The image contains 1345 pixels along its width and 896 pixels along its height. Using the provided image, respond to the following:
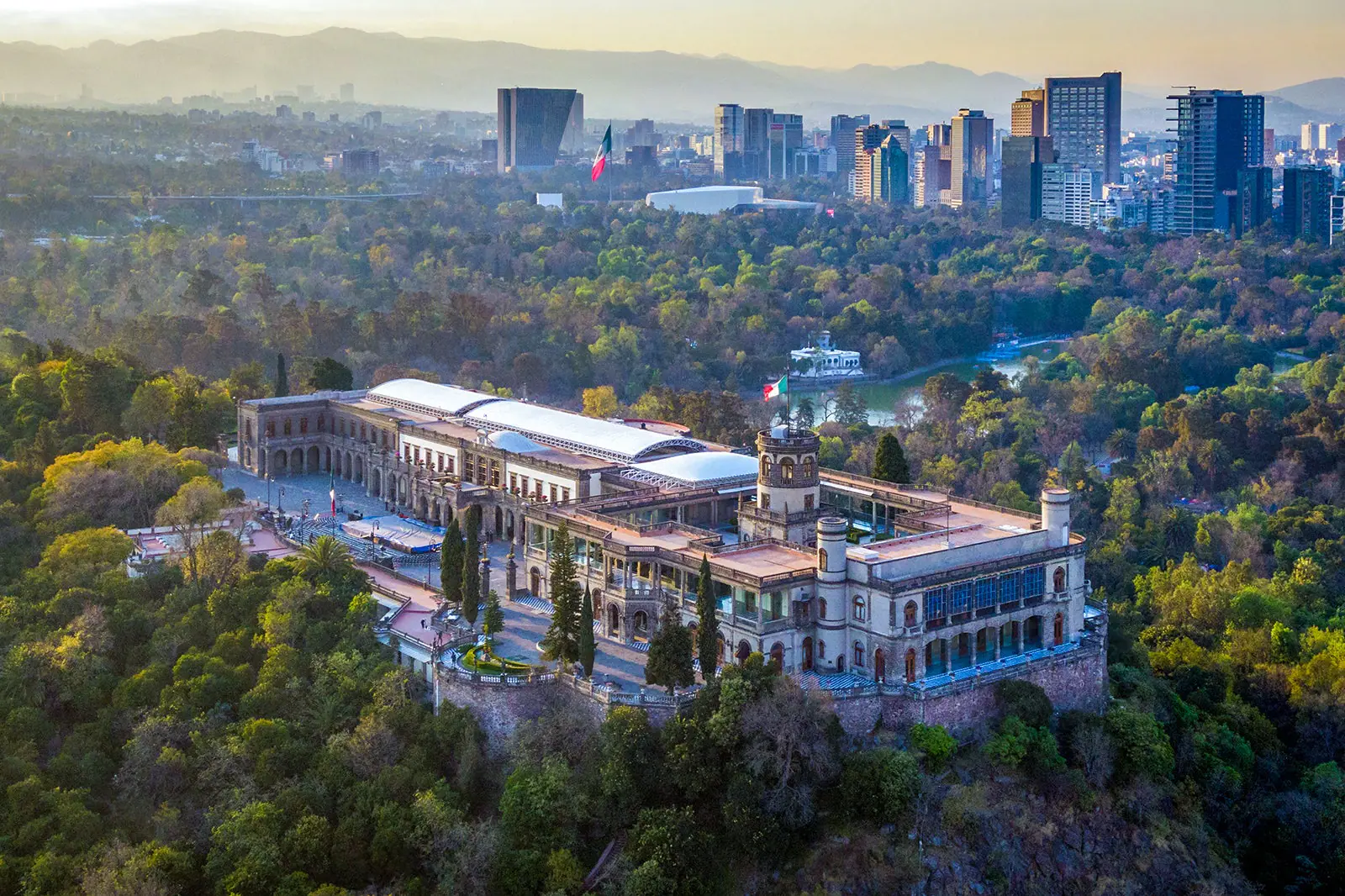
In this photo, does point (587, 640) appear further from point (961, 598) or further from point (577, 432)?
point (577, 432)

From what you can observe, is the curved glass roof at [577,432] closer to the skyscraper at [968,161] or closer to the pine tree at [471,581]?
the pine tree at [471,581]

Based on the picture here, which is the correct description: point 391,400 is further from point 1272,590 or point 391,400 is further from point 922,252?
point 922,252

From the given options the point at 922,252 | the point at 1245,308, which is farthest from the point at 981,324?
the point at 922,252

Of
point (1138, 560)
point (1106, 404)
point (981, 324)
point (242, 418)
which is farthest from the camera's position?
point (981, 324)

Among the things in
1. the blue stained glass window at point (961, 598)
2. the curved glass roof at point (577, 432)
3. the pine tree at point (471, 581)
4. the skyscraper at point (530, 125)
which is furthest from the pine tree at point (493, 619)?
the skyscraper at point (530, 125)

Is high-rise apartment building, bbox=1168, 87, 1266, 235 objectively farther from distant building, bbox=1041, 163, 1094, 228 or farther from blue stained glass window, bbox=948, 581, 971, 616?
blue stained glass window, bbox=948, 581, 971, 616

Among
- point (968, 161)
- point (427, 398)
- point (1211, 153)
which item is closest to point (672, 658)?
point (427, 398)
